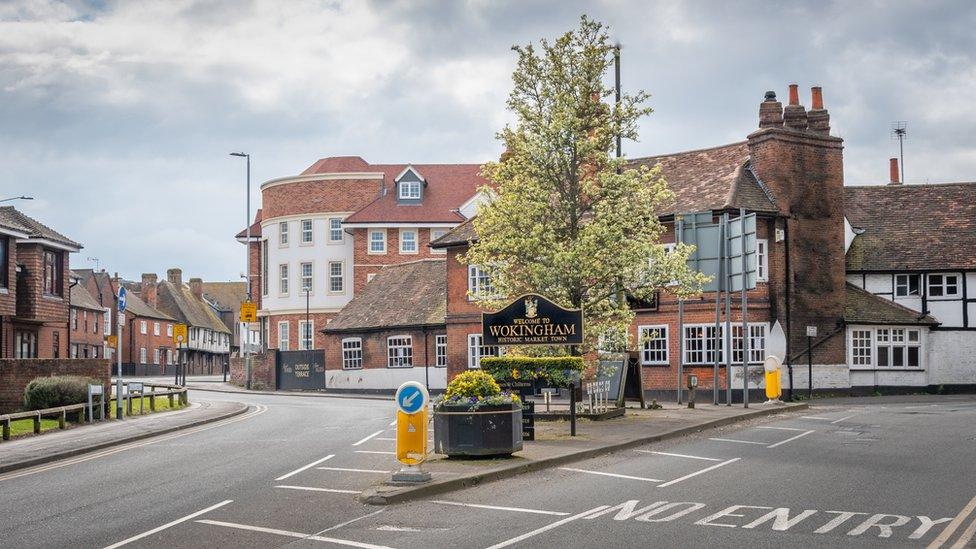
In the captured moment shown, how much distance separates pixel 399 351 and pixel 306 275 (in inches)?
806

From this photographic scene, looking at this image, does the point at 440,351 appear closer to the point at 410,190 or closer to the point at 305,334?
the point at 410,190

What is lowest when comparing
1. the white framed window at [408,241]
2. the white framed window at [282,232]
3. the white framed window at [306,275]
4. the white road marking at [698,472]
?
the white road marking at [698,472]

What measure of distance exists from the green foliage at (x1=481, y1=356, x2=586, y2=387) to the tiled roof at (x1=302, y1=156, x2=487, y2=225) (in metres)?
42.1

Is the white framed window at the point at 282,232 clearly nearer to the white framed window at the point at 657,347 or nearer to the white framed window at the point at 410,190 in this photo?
the white framed window at the point at 410,190

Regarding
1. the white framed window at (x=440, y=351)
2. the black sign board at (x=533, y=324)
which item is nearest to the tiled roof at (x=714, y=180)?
the white framed window at (x=440, y=351)

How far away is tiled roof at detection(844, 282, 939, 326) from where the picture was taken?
41719 millimetres

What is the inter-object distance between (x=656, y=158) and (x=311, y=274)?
101 feet

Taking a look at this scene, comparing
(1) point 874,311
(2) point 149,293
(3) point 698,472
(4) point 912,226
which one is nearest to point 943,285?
(4) point 912,226

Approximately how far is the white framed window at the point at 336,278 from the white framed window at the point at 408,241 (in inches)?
174

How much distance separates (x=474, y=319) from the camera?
156ft

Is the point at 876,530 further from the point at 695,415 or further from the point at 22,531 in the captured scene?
the point at 695,415

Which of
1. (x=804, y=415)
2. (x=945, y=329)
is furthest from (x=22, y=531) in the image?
(x=945, y=329)

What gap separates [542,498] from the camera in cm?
1438

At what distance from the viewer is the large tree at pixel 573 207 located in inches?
1081
